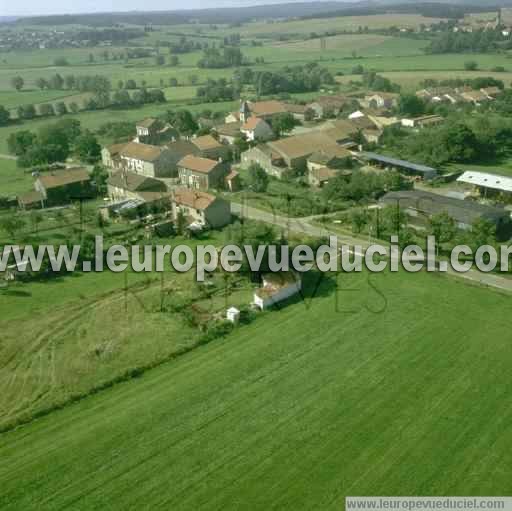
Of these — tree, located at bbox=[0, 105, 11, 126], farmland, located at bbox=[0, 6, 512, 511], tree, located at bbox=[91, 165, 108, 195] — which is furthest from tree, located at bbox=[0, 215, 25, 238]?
tree, located at bbox=[0, 105, 11, 126]

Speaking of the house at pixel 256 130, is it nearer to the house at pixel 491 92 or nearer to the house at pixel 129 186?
the house at pixel 129 186

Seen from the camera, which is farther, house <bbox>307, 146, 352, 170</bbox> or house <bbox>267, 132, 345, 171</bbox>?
house <bbox>267, 132, 345, 171</bbox>

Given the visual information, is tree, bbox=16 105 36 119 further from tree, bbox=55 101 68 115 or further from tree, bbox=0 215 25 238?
tree, bbox=0 215 25 238

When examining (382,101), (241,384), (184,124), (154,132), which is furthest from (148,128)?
(241,384)

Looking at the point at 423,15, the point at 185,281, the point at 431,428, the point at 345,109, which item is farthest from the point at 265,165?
the point at 423,15

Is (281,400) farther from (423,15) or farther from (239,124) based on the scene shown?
(423,15)

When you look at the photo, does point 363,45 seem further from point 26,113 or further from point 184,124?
point 184,124
